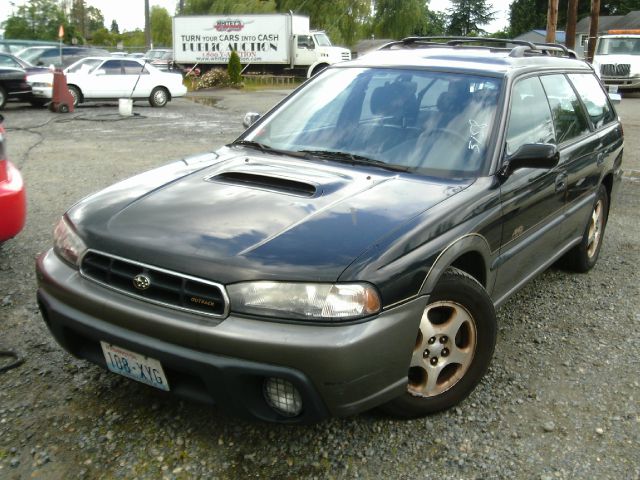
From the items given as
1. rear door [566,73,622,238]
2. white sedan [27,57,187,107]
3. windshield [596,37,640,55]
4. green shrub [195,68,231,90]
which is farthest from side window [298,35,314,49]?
rear door [566,73,622,238]

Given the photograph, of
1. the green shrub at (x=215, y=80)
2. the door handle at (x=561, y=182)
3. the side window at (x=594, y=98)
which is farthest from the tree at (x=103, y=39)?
the door handle at (x=561, y=182)

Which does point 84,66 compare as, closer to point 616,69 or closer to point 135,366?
point 135,366

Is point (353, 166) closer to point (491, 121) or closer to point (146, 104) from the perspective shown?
point (491, 121)

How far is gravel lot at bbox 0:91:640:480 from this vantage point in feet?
8.75

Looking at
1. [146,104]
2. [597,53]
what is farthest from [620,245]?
[597,53]

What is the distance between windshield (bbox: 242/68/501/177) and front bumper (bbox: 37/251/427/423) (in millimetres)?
1067

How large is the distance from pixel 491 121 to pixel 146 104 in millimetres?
17907

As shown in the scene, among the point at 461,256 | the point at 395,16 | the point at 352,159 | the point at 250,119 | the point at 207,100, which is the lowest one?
the point at 207,100

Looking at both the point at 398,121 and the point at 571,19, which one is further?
the point at 571,19

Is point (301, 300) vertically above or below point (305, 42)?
below

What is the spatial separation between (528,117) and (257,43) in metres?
29.6

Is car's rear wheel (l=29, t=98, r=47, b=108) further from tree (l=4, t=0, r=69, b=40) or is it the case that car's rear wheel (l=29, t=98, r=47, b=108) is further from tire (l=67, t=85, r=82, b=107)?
tree (l=4, t=0, r=69, b=40)

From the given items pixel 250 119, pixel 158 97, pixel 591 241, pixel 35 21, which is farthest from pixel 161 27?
pixel 591 241

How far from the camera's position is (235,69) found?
Answer: 29.5 meters
